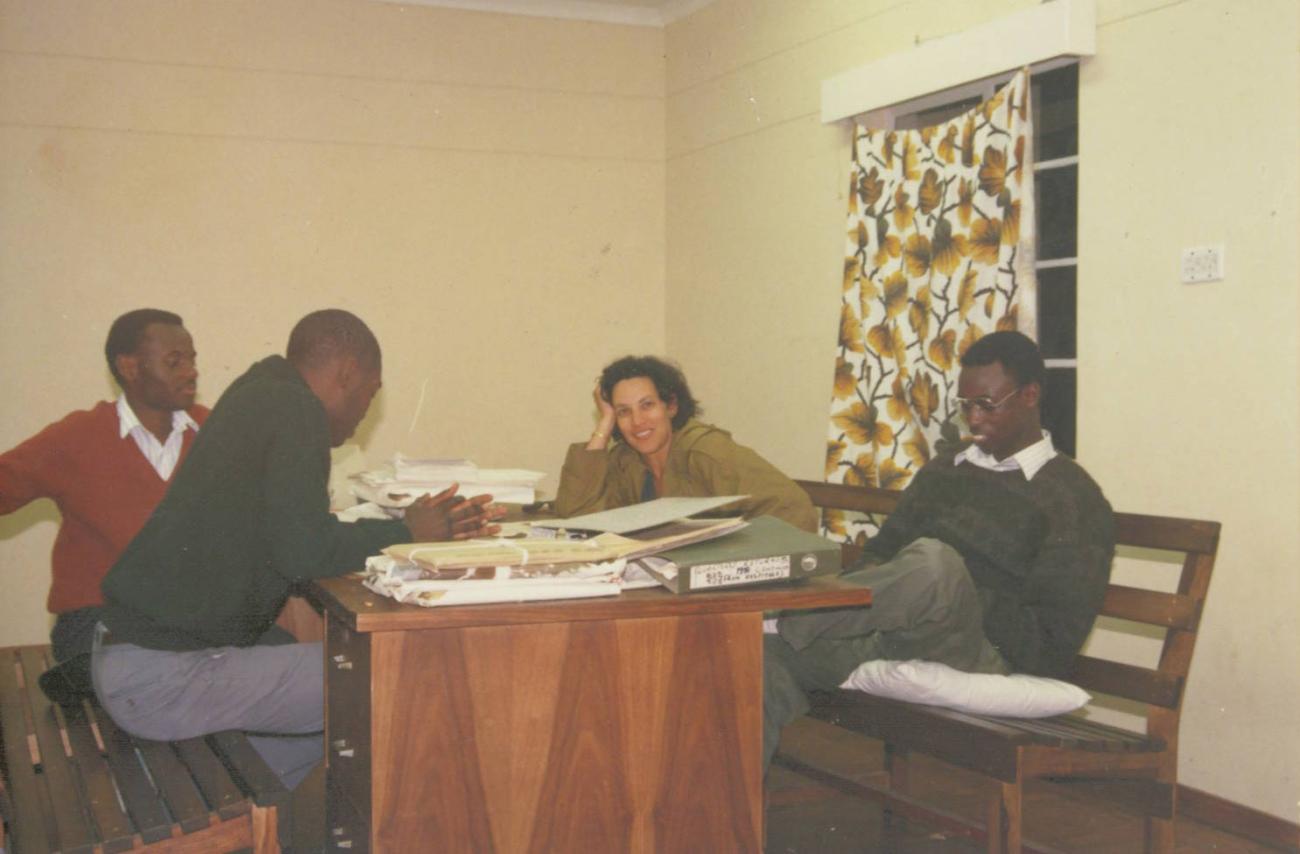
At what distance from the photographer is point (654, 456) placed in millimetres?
3723

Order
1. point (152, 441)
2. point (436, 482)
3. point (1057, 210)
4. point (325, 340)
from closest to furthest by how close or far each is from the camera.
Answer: point (325, 340), point (436, 482), point (152, 441), point (1057, 210)

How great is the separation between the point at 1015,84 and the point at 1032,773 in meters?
2.26

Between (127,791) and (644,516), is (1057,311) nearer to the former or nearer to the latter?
(644,516)

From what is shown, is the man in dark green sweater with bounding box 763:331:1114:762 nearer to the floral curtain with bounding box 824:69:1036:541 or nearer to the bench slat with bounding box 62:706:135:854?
the floral curtain with bounding box 824:69:1036:541

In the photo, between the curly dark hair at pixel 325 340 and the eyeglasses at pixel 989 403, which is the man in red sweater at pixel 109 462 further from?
the eyeglasses at pixel 989 403

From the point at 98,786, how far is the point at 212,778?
202mm

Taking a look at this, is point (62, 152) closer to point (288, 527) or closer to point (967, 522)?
point (288, 527)

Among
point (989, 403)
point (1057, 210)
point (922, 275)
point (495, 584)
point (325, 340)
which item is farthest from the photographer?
point (922, 275)

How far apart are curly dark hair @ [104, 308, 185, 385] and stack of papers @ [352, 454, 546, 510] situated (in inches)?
25.7

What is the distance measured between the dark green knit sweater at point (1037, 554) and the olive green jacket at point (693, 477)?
410 millimetres

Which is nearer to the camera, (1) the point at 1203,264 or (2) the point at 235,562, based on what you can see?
(2) the point at 235,562

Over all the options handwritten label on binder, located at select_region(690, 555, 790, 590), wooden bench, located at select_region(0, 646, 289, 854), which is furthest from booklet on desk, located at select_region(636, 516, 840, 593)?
wooden bench, located at select_region(0, 646, 289, 854)

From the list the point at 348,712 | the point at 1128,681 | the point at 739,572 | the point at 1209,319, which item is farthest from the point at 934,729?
the point at 1209,319

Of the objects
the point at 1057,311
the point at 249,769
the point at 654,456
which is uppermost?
the point at 1057,311
